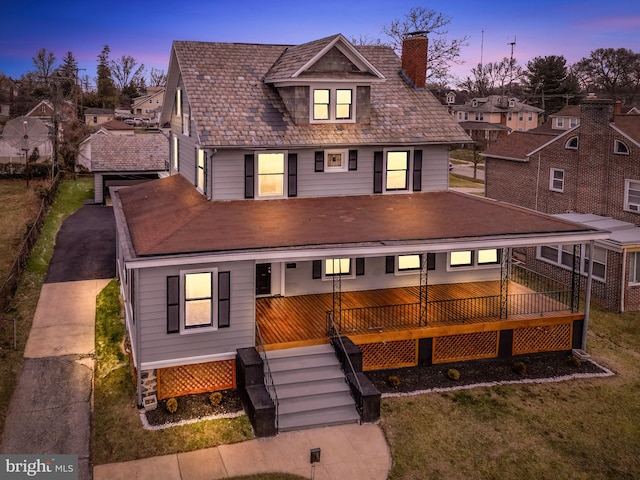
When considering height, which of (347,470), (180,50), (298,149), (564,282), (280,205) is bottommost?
(347,470)

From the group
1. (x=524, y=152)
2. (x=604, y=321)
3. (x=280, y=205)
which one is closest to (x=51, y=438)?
(x=280, y=205)

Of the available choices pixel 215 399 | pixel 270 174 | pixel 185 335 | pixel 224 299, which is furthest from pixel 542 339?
pixel 185 335

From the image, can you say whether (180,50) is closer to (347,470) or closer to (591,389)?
(347,470)

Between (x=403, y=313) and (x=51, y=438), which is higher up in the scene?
(x=403, y=313)

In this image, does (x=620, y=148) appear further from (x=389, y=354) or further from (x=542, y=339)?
(x=389, y=354)

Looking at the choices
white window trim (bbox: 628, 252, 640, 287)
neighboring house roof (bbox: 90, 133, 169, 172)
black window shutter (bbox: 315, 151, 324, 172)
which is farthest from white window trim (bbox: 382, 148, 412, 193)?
neighboring house roof (bbox: 90, 133, 169, 172)

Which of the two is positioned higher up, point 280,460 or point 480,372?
point 480,372

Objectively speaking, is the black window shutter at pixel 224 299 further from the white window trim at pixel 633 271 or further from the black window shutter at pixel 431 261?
the white window trim at pixel 633 271

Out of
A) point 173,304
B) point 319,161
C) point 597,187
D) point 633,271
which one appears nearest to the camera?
point 173,304
